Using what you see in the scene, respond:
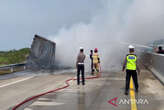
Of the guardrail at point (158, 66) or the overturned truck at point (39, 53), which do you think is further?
the overturned truck at point (39, 53)

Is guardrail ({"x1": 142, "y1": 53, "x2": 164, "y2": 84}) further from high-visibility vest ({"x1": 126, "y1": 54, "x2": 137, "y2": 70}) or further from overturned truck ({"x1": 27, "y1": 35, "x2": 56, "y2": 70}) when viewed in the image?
overturned truck ({"x1": 27, "y1": 35, "x2": 56, "y2": 70})

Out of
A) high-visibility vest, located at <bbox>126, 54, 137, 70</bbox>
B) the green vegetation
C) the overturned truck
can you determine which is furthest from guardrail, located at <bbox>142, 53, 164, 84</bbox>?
the green vegetation

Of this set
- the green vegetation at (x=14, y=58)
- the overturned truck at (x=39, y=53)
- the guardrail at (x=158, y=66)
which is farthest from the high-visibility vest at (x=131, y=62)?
the green vegetation at (x=14, y=58)

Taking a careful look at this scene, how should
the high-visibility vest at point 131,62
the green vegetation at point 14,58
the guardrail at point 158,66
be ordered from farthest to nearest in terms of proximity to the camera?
the green vegetation at point 14,58 → the guardrail at point 158,66 → the high-visibility vest at point 131,62

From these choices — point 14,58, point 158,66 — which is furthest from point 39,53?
point 14,58

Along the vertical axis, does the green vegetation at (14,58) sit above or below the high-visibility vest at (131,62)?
above

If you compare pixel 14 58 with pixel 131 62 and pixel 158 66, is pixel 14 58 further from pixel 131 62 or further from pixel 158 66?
pixel 131 62

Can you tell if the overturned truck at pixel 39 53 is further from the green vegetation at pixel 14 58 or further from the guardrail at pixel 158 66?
the green vegetation at pixel 14 58

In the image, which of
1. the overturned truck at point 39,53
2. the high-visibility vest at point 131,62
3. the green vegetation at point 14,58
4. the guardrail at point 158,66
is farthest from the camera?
the green vegetation at point 14,58

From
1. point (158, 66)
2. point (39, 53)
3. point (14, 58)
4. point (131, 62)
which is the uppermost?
point (39, 53)

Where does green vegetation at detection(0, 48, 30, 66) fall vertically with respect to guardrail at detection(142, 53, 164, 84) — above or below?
above

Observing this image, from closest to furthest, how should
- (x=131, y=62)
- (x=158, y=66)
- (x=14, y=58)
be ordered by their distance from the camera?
(x=131, y=62) → (x=158, y=66) → (x=14, y=58)

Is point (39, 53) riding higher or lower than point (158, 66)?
higher

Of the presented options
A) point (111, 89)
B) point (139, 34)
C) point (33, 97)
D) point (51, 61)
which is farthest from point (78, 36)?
point (33, 97)
